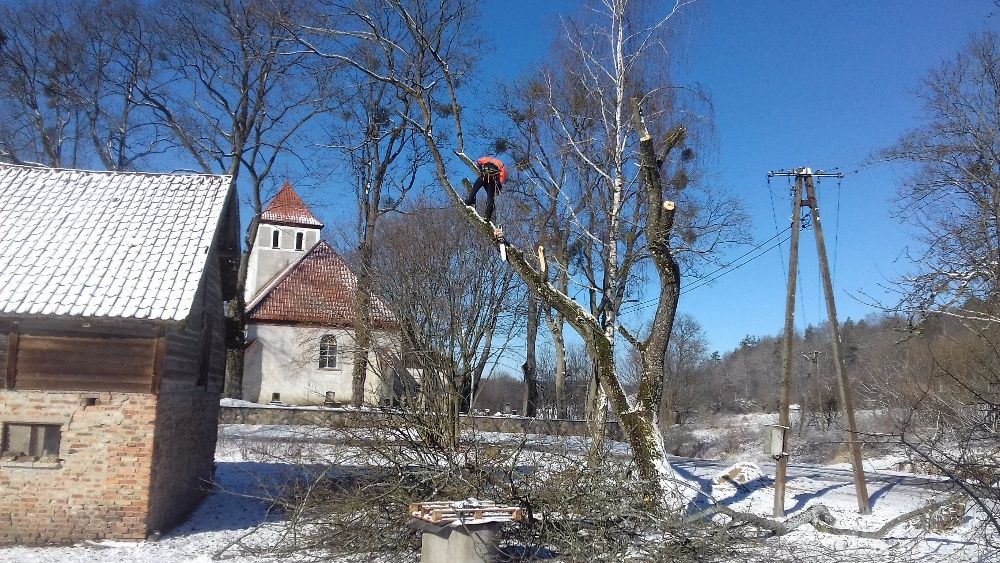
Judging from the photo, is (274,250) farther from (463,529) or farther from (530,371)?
(463,529)

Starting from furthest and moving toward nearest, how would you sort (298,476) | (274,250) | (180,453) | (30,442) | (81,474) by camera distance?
(274,250)
(298,476)
(180,453)
(30,442)
(81,474)

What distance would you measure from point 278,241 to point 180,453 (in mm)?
34502

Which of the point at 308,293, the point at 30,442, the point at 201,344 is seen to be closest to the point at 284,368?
the point at 308,293

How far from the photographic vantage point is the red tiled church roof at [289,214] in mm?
46281

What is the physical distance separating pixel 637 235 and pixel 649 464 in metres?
6.79

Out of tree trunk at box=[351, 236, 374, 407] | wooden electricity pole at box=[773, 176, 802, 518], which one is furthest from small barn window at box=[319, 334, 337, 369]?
wooden electricity pole at box=[773, 176, 802, 518]

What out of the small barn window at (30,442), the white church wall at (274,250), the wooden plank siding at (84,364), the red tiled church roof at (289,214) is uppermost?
the red tiled church roof at (289,214)

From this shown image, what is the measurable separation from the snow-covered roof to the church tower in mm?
31411

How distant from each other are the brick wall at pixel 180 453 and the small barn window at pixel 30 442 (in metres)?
1.36

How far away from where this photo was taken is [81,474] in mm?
11039

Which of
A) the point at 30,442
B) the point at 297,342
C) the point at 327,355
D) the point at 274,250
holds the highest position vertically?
the point at 274,250

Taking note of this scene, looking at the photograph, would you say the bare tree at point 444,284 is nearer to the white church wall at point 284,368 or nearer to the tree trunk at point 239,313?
the tree trunk at point 239,313

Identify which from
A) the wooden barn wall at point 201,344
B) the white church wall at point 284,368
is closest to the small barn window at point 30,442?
the wooden barn wall at point 201,344

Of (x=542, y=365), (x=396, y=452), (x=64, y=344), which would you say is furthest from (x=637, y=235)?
(x=542, y=365)
